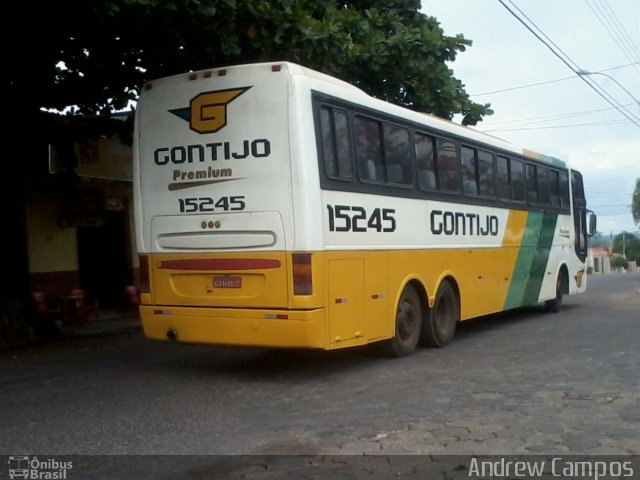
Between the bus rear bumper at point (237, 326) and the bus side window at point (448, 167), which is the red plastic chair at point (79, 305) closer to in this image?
the bus rear bumper at point (237, 326)

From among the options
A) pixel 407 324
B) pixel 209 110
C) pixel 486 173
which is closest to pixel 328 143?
pixel 209 110

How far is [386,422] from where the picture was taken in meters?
6.62

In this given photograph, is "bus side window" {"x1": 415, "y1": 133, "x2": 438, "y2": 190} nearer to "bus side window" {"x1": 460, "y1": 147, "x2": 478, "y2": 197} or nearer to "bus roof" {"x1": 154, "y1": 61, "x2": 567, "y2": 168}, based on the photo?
"bus roof" {"x1": 154, "y1": 61, "x2": 567, "y2": 168}

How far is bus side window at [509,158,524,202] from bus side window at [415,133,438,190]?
3283mm

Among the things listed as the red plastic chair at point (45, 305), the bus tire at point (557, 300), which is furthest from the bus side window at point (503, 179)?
the red plastic chair at point (45, 305)

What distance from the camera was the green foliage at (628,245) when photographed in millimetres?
78806

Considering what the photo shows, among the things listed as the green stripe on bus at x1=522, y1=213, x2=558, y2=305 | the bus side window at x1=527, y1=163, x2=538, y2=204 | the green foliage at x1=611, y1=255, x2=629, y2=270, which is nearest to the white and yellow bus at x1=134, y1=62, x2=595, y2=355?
the bus side window at x1=527, y1=163, x2=538, y2=204

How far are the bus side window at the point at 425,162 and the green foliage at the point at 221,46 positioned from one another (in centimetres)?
161

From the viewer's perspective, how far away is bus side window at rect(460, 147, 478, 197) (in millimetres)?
11500

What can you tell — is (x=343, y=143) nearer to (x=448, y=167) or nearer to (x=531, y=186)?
(x=448, y=167)

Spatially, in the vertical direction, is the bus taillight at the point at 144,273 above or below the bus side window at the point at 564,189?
below

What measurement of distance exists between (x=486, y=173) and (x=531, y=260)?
2855mm

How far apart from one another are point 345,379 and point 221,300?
1651mm

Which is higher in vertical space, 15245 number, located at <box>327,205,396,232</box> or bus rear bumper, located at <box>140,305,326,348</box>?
15245 number, located at <box>327,205,396,232</box>
